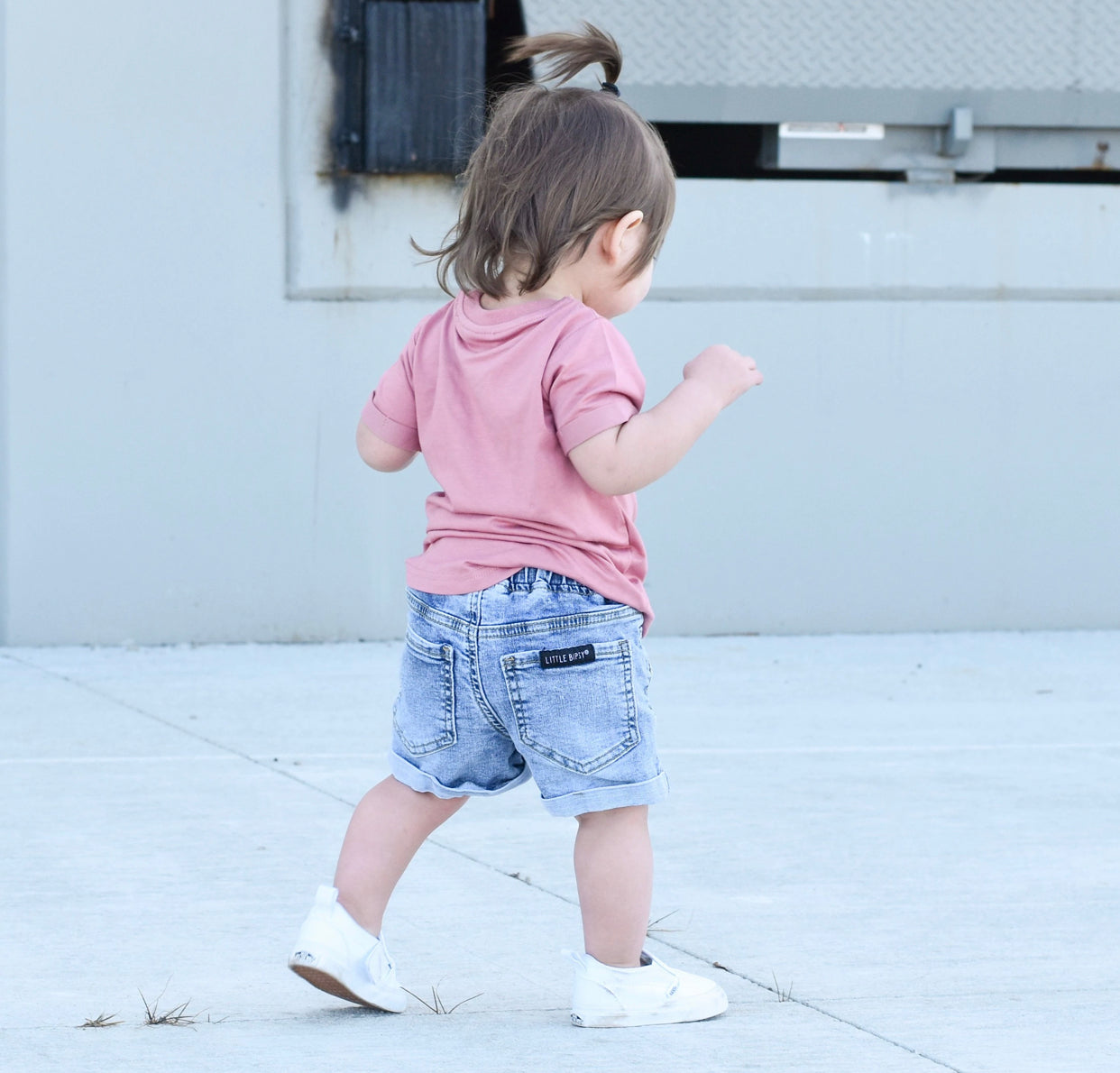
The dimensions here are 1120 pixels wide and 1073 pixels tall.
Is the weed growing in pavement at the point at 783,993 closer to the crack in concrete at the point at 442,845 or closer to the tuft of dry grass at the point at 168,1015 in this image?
the crack in concrete at the point at 442,845

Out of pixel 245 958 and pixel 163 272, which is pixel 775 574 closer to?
pixel 163 272

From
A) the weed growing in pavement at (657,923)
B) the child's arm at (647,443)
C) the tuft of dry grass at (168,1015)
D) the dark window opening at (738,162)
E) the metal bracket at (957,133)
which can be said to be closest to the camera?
the child's arm at (647,443)

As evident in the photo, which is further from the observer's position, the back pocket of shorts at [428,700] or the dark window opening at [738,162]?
the dark window opening at [738,162]

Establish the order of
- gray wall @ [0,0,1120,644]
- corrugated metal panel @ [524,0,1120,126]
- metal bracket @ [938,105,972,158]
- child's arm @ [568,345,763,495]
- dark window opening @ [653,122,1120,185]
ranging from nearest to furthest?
1. child's arm @ [568,345,763,495]
2. gray wall @ [0,0,1120,644]
3. corrugated metal panel @ [524,0,1120,126]
4. metal bracket @ [938,105,972,158]
5. dark window opening @ [653,122,1120,185]

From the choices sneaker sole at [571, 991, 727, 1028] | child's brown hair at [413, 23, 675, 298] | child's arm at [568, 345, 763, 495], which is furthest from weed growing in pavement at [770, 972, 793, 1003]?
child's brown hair at [413, 23, 675, 298]

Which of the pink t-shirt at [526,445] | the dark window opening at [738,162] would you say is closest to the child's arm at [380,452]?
the pink t-shirt at [526,445]

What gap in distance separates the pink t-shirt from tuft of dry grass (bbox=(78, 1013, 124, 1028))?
0.73 metres

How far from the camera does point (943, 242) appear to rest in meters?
6.09

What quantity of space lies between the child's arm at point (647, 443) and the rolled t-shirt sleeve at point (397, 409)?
339 millimetres

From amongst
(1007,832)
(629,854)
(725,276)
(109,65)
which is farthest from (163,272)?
(629,854)

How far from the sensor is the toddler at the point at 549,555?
236cm

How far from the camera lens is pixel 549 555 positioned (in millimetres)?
2398

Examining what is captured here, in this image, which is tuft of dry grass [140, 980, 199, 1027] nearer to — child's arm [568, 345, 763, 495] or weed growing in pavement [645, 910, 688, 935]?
weed growing in pavement [645, 910, 688, 935]

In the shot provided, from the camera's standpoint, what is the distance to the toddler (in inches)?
92.8
